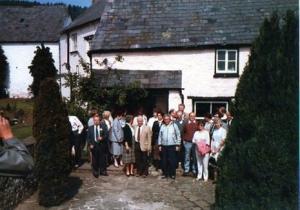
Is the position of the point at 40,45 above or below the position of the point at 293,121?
→ above

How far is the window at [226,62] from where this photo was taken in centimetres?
1959

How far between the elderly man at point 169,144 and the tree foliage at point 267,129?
25.4 ft

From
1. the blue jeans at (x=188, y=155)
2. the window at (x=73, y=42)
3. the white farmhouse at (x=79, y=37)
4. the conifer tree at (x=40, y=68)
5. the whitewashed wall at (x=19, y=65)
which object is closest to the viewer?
the blue jeans at (x=188, y=155)

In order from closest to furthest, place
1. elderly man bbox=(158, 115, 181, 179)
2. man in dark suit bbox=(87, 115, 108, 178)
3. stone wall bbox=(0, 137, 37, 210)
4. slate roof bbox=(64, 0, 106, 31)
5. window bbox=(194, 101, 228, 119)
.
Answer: stone wall bbox=(0, 137, 37, 210) → elderly man bbox=(158, 115, 181, 179) → man in dark suit bbox=(87, 115, 108, 178) → window bbox=(194, 101, 228, 119) → slate roof bbox=(64, 0, 106, 31)

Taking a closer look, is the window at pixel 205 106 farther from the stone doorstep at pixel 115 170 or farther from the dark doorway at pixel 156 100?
the stone doorstep at pixel 115 170

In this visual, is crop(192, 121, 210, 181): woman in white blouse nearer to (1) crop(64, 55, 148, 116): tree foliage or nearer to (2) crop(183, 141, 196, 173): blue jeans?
(2) crop(183, 141, 196, 173): blue jeans

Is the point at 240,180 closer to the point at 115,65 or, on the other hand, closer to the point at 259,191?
the point at 259,191

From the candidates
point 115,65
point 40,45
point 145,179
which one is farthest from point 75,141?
point 40,45

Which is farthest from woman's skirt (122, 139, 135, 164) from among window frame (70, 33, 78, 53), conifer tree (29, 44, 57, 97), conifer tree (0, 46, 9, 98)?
conifer tree (0, 46, 9, 98)

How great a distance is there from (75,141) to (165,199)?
393cm

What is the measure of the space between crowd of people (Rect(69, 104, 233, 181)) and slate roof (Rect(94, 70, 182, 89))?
4463mm

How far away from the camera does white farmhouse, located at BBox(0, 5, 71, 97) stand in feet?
157

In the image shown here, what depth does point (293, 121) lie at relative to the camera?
5.65 m

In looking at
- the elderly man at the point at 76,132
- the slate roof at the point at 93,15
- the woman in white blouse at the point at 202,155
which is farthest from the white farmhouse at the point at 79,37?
the woman in white blouse at the point at 202,155
